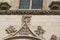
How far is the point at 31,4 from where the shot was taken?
1302 cm

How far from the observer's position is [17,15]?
40.1 ft

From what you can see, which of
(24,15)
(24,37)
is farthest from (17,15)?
(24,37)

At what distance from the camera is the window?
12.9 m

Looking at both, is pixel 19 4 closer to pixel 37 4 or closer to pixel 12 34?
pixel 37 4

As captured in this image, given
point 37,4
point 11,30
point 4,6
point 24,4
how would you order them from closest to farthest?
point 11,30, point 4,6, point 37,4, point 24,4

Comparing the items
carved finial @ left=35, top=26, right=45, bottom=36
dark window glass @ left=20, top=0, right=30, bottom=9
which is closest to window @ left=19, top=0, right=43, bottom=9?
dark window glass @ left=20, top=0, right=30, bottom=9

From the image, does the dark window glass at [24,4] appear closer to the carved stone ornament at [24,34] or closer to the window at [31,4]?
the window at [31,4]

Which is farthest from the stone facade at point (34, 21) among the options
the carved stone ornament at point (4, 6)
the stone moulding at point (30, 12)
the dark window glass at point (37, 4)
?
the dark window glass at point (37, 4)

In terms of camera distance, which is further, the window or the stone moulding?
the window

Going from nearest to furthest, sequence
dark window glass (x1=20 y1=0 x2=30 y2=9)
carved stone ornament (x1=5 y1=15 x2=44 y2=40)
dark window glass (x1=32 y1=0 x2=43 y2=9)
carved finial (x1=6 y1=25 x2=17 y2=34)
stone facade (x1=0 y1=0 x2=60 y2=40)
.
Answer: carved stone ornament (x1=5 y1=15 x2=44 y2=40) < stone facade (x1=0 y1=0 x2=60 y2=40) < carved finial (x1=6 y1=25 x2=17 y2=34) < dark window glass (x1=32 y1=0 x2=43 y2=9) < dark window glass (x1=20 y1=0 x2=30 y2=9)

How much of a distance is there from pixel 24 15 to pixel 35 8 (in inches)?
36.9

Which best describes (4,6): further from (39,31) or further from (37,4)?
(39,31)

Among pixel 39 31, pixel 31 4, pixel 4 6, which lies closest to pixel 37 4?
pixel 31 4

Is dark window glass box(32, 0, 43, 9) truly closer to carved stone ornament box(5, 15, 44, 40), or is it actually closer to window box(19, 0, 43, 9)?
window box(19, 0, 43, 9)
